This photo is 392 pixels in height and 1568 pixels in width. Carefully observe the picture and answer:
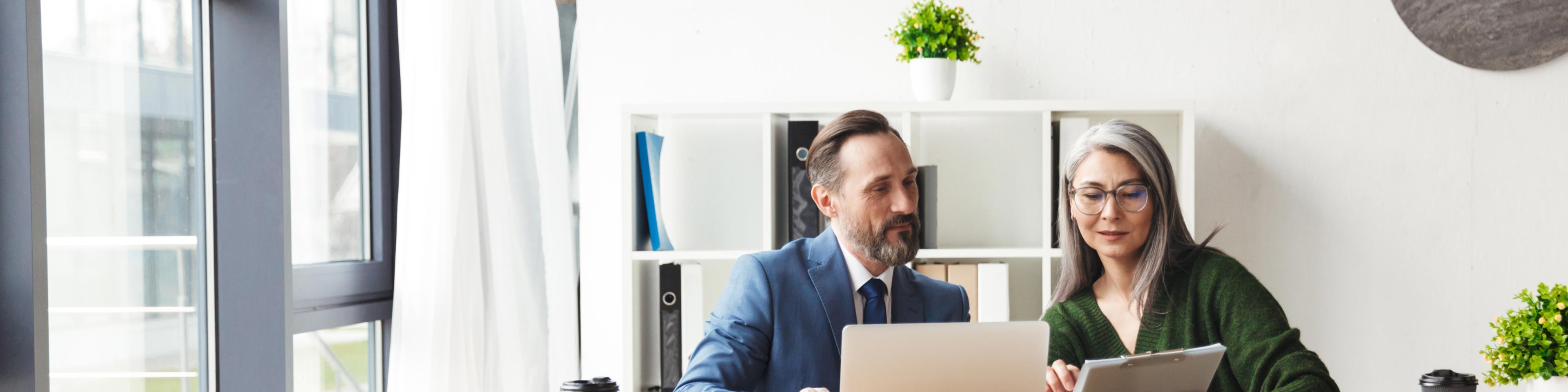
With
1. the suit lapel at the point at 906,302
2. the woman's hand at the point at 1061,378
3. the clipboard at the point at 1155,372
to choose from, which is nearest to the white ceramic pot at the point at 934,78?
the suit lapel at the point at 906,302

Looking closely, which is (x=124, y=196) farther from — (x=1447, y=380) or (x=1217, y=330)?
(x=1447, y=380)

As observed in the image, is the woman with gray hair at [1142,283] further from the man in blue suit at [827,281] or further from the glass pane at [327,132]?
the glass pane at [327,132]

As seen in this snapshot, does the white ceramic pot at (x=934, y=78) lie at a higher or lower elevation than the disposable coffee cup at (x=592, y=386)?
higher

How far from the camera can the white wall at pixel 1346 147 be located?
2.46m

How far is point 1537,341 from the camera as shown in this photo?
146 cm

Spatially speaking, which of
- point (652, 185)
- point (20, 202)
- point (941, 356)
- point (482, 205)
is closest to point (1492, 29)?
point (941, 356)

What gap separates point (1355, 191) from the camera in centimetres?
249

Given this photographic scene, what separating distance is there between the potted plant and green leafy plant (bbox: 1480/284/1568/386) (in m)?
1.22

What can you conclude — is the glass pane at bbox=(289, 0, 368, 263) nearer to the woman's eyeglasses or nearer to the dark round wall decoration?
the woman's eyeglasses

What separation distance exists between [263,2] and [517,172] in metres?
0.73

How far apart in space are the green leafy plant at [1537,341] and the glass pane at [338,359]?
2291 millimetres

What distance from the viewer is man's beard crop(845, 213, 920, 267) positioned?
5.32ft

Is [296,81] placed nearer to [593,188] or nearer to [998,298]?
[593,188]

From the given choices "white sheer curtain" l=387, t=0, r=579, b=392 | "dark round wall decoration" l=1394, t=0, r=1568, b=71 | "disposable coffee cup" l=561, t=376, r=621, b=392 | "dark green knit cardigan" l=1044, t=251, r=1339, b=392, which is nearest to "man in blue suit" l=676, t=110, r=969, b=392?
"disposable coffee cup" l=561, t=376, r=621, b=392
